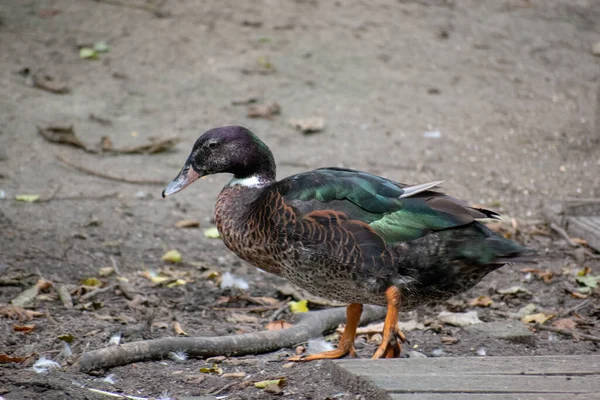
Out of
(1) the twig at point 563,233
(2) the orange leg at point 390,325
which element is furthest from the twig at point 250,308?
(1) the twig at point 563,233

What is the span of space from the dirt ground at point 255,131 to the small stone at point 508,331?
0.05 metres

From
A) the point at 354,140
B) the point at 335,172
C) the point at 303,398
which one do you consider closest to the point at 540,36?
the point at 354,140

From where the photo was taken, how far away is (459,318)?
16.6 feet

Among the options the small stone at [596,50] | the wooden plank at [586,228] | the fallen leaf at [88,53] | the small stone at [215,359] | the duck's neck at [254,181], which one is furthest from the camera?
the small stone at [596,50]

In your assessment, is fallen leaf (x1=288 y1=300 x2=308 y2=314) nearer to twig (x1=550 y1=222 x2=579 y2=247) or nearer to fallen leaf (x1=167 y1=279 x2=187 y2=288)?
fallen leaf (x1=167 y1=279 x2=187 y2=288)

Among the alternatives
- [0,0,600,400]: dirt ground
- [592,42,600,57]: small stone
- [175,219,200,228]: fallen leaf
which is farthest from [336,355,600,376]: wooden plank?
[592,42,600,57]: small stone

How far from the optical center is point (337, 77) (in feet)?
30.1

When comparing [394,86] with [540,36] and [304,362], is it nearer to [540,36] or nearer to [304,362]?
[540,36]

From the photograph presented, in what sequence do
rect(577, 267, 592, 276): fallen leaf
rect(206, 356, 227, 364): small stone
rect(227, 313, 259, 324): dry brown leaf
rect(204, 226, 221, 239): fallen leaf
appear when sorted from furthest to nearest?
rect(204, 226, 221, 239): fallen leaf → rect(577, 267, 592, 276): fallen leaf → rect(227, 313, 259, 324): dry brown leaf → rect(206, 356, 227, 364): small stone

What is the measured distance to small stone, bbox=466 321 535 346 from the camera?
15.2ft

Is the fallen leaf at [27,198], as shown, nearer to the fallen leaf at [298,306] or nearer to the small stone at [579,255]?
the fallen leaf at [298,306]

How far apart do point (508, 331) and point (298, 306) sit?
1310mm

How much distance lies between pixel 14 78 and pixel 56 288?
418cm

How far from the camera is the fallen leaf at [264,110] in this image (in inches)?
328
